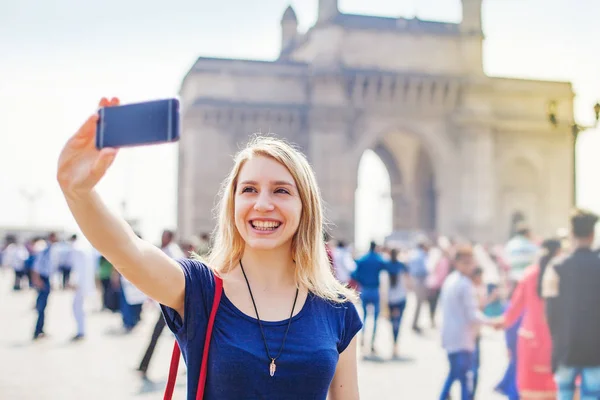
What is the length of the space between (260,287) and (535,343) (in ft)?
13.3

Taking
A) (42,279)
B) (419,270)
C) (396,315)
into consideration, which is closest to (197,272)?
(396,315)

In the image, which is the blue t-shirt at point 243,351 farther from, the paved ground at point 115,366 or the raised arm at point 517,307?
the paved ground at point 115,366

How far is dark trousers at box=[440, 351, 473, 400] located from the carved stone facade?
87.0 feet

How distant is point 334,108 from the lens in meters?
34.4

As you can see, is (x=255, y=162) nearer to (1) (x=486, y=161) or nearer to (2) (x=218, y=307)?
(2) (x=218, y=307)

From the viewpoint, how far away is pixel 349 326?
2.49 meters

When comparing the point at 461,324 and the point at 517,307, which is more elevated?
the point at 517,307

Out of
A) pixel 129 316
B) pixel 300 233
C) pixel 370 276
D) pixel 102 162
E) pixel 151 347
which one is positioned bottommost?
pixel 129 316

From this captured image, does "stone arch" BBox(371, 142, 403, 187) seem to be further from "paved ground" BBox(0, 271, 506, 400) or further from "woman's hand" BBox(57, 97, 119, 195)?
"woman's hand" BBox(57, 97, 119, 195)

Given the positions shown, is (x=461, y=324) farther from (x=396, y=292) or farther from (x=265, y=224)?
(x=396, y=292)

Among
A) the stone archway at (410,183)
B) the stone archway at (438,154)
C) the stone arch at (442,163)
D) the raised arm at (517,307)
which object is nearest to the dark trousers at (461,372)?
the raised arm at (517,307)

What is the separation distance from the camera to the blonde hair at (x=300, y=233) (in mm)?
2398

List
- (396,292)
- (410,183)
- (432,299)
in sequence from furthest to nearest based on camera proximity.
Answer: (410,183) → (432,299) → (396,292)

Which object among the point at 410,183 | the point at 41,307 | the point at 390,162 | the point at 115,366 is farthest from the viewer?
the point at 390,162
